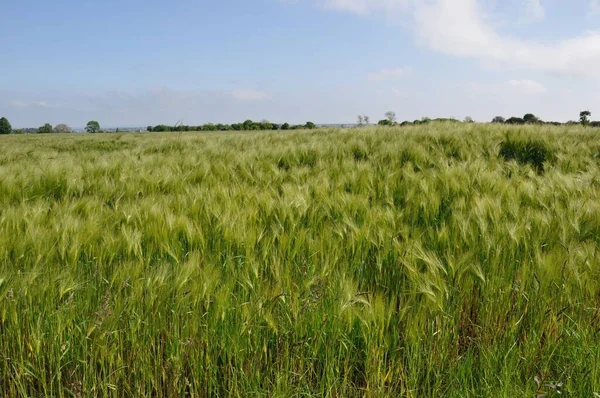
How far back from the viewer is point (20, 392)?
116 cm

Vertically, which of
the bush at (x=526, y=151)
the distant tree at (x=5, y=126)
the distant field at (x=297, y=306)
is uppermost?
the distant tree at (x=5, y=126)

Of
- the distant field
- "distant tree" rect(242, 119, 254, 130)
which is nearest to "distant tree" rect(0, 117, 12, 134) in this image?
"distant tree" rect(242, 119, 254, 130)

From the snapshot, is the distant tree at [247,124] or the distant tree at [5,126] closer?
the distant tree at [247,124]

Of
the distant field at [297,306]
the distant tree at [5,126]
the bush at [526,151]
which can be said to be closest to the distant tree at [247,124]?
the distant tree at [5,126]

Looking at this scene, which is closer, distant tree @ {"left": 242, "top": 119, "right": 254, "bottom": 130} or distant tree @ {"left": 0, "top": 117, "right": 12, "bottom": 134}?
distant tree @ {"left": 242, "top": 119, "right": 254, "bottom": 130}

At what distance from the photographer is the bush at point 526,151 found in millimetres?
4859

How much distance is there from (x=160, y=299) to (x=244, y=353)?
355 millimetres

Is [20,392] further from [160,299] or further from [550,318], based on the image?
[550,318]

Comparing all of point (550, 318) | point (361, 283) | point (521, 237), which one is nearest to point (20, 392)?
point (361, 283)

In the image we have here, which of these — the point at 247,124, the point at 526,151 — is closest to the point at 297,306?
the point at 526,151

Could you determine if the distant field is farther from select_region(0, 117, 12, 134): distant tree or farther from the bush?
select_region(0, 117, 12, 134): distant tree

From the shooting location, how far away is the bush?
4.86m

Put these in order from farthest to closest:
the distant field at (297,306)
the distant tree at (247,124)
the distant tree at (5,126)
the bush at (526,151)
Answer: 1. the distant tree at (5,126)
2. the distant tree at (247,124)
3. the bush at (526,151)
4. the distant field at (297,306)

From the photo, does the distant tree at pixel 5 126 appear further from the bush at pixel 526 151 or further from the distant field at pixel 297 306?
the distant field at pixel 297 306
